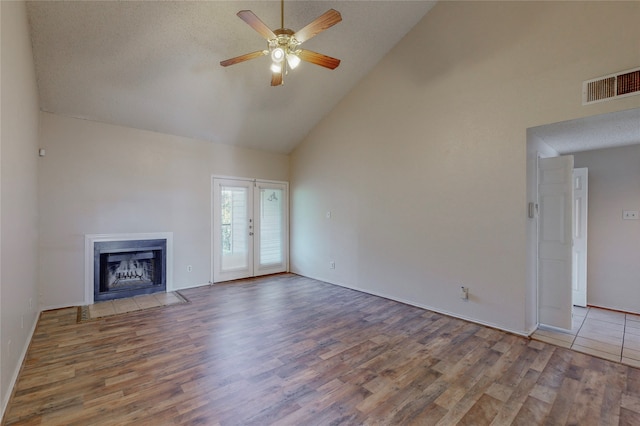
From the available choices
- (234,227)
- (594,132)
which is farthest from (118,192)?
(594,132)

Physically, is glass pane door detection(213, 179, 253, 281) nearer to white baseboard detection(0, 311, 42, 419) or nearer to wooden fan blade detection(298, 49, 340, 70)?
white baseboard detection(0, 311, 42, 419)

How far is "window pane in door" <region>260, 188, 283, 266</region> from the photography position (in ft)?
20.5

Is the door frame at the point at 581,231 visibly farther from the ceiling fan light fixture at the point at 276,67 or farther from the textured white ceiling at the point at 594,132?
the ceiling fan light fixture at the point at 276,67

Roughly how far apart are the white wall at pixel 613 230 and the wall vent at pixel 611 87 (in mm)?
2187

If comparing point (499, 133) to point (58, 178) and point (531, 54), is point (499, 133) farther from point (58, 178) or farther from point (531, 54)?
point (58, 178)

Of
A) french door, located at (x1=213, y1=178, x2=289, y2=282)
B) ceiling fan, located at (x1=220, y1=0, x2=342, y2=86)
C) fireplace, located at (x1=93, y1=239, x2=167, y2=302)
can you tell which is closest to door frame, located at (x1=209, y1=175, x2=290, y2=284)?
french door, located at (x1=213, y1=178, x2=289, y2=282)

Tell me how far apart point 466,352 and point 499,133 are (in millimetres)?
2511

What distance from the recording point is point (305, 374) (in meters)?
2.50

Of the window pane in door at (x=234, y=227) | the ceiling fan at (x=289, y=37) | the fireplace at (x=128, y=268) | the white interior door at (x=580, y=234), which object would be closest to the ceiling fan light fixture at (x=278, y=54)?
the ceiling fan at (x=289, y=37)

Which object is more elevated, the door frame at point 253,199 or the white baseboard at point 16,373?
the door frame at point 253,199

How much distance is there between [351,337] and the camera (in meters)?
3.24

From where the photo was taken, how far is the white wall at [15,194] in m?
2.05

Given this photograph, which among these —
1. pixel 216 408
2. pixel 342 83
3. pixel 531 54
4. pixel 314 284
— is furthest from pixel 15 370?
pixel 531 54

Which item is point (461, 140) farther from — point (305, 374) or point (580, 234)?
point (305, 374)
